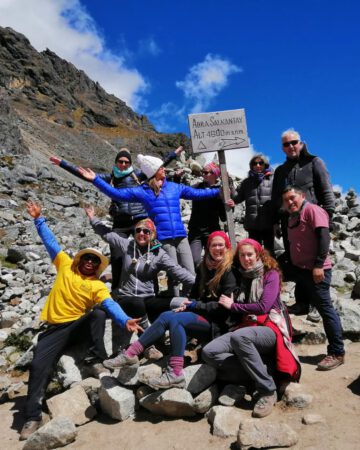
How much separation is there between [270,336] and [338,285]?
509 cm

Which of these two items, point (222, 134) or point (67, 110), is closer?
point (222, 134)

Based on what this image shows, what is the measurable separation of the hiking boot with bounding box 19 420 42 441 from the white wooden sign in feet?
15.9

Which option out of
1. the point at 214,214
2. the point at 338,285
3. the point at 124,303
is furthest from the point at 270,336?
the point at 338,285

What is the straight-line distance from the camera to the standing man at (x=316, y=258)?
5.35 metres

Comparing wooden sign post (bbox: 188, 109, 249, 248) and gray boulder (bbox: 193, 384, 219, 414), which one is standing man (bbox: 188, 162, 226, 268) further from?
gray boulder (bbox: 193, 384, 219, 414)

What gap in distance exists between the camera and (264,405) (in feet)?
15.0

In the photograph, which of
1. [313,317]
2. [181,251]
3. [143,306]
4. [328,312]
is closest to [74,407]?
[143,306]

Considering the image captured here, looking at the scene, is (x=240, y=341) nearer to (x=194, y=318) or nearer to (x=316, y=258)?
(x=194, y=318)

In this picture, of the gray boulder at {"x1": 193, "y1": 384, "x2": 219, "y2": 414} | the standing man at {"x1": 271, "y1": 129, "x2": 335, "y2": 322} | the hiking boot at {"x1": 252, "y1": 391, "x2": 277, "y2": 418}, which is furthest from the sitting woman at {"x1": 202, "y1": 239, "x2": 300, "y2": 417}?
the standing man at {"x1": 271, "y1": 129, "x2": 335, "y2": 322}

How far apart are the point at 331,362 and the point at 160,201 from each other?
140 inches

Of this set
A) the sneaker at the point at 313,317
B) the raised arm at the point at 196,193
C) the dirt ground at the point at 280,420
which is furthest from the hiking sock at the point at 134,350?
the sneaker at the point at 313,317

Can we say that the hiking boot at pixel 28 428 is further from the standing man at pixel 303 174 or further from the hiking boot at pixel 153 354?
the standing man at pixel 303 174

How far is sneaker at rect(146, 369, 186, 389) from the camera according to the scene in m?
4.87

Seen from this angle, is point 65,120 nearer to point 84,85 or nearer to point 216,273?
point 84,85
